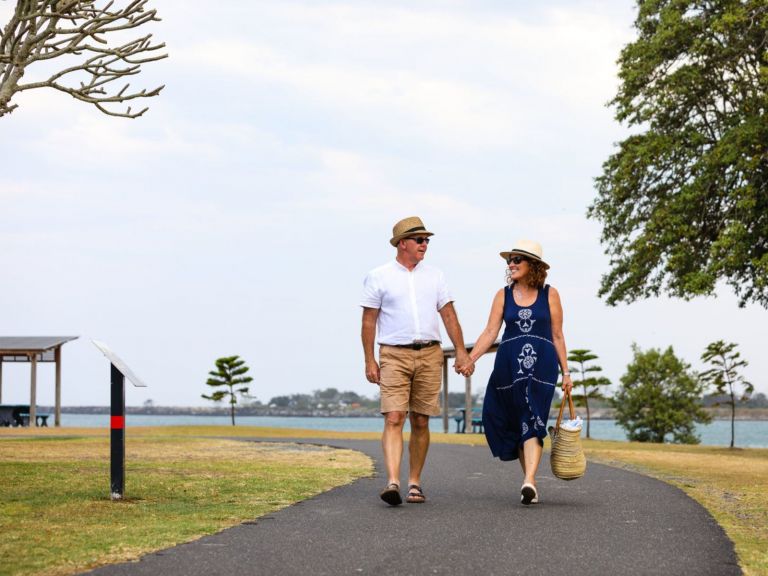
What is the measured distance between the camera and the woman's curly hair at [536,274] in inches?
331

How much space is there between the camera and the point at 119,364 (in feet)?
27.1

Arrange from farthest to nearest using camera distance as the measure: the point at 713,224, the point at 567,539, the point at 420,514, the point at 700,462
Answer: the point at 713,224, the point at 700,462, the point at 420,514, the point at 567,539

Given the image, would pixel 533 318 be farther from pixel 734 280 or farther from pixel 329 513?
pixel 734 280

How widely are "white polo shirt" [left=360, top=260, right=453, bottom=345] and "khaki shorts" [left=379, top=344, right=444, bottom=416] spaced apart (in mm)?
110

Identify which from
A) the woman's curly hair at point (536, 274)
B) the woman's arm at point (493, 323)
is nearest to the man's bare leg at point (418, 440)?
the woman's arm at point (493, 323)

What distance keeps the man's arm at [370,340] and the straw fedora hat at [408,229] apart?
0.62 metres

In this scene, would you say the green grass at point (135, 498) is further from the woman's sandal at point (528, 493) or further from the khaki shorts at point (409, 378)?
the woman's sandal at point (528, 493)

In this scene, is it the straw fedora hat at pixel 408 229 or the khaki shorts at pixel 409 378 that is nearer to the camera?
the khaki shorts at pixel 409 378

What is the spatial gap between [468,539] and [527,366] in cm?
232

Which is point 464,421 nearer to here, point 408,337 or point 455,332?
point 455,332

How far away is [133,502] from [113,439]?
537 mm

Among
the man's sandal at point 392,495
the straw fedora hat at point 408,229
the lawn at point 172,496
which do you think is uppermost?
the straw fedora hat at point 408,229

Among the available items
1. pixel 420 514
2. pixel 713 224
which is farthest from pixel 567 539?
pixel 713 224

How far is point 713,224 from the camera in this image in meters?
22.6
